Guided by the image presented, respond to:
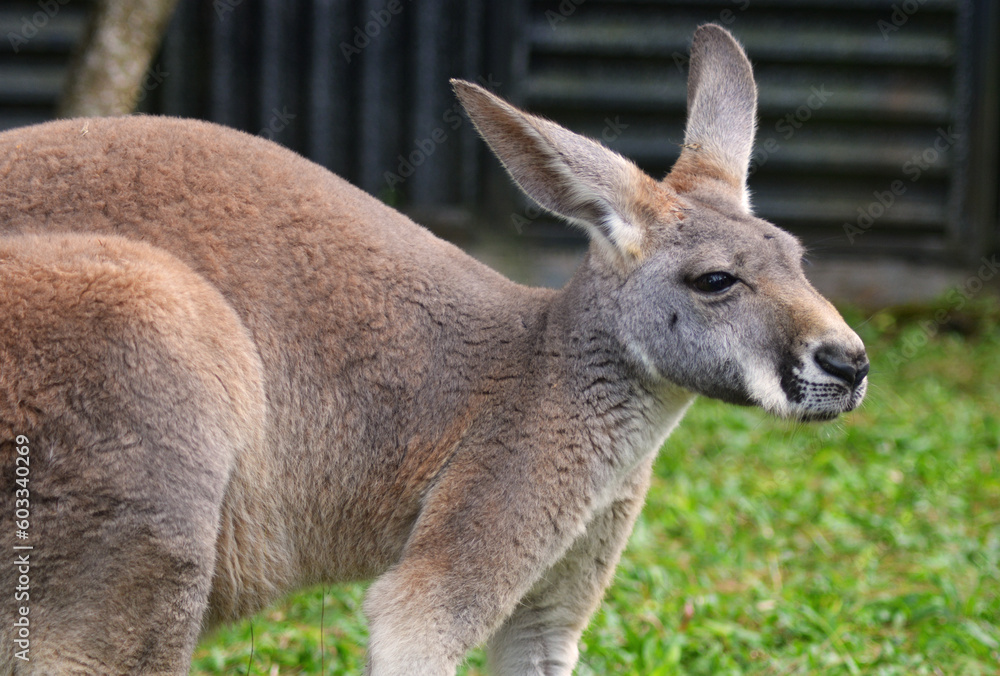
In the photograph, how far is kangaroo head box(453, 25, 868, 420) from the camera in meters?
3.30

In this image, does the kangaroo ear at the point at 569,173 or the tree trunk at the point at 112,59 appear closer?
the kangaroo ear at the point at 569,173

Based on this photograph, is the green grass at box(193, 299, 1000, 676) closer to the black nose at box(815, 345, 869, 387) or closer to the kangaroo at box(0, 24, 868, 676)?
the black nose at box(815, 345, 869, 387)

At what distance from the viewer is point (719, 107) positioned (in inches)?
163

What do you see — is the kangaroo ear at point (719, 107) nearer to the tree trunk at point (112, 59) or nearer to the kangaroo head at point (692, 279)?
the kangaroo head at point (692, 279)

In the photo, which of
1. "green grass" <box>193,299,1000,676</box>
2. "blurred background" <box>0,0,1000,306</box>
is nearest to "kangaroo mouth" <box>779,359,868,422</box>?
"green grass" <box>193,299,1000,676</box>

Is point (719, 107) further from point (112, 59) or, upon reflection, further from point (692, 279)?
point (112, 59)

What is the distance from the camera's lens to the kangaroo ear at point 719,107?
13.3 ft

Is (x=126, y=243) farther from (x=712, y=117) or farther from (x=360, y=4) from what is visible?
(x=360, y=4)

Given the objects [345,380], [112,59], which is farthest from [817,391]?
[112,59]

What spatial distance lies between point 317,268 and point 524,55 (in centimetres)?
654

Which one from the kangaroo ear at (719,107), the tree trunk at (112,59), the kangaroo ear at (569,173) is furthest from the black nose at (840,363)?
the tree trunk at (112,59)

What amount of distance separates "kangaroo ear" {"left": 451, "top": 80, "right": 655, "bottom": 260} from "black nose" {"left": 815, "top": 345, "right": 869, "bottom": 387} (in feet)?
2.35

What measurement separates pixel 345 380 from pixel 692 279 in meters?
1.22

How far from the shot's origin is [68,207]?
10.7 feet
